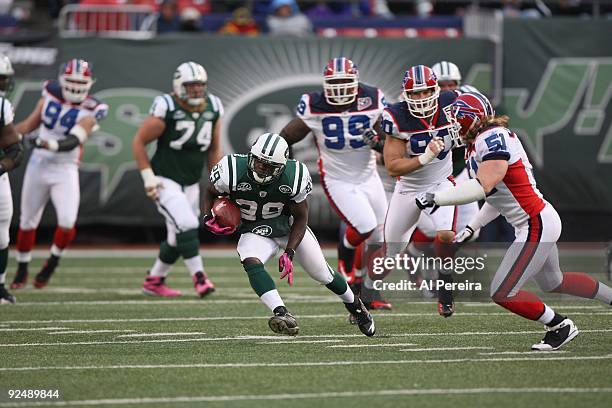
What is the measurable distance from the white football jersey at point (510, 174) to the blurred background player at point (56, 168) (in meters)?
4.40

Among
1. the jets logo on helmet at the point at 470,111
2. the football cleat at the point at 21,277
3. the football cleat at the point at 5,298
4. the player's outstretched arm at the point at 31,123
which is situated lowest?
the football cleat at the point at 21,277

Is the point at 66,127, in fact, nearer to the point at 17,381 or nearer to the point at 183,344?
the point at 183,344

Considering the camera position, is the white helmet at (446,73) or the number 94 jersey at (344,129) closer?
the number 94 jersey at (344,129)

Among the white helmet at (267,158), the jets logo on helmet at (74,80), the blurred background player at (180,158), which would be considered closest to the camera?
the white helmet at (267,158)

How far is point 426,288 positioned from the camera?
26.9 feet

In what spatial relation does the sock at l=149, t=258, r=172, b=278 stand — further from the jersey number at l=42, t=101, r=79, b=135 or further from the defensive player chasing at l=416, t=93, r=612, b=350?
the defensive player chasing at l=416, t=93, r=612, b=350

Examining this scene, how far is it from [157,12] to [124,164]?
6.43 feet

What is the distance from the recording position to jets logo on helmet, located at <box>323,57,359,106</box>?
8172 millimetres

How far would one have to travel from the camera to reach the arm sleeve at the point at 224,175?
6543mm

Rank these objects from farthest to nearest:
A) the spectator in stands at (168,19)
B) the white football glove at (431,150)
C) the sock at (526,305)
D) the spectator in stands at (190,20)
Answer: the spectator in stands at (168,19) → the spectator in stands at (190,20) → the white football glove at (431,150) → the sock at (526,305)

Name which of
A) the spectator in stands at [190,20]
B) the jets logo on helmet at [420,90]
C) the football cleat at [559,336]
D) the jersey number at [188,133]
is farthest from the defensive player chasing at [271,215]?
the spectator in stands at [190,20]

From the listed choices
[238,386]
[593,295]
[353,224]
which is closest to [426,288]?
[353,224]

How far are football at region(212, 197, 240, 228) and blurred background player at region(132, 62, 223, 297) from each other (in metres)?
2.49

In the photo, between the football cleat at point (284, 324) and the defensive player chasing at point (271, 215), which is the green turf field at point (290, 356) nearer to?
the football cleat at point (284, 324)
